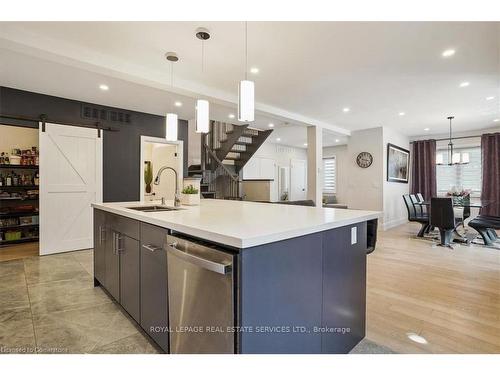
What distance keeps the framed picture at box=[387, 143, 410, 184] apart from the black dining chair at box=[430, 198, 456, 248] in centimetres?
202

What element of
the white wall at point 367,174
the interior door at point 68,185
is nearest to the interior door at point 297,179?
the white wall at point 367,174

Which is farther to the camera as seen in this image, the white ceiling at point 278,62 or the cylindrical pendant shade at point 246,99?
the white ceiling at point 278,62

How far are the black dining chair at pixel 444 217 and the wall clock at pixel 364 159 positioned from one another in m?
2.17

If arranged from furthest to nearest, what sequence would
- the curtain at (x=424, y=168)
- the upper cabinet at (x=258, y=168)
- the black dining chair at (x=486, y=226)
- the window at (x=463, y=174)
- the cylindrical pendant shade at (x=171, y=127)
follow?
the upper cabinet at (x=258, y=168) → the curtain at (x=424, y=168) → the window at (x=463, y=174) → the black dining chair at (x=486, y=226) → the cylindrical pendant shade at (x=171, y=127)

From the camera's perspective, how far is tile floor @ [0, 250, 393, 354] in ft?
5.87

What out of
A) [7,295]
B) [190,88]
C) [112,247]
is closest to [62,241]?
[7,295]

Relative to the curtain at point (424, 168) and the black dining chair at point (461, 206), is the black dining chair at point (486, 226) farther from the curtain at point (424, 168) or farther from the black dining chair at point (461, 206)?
the curtain at point (424, 168)

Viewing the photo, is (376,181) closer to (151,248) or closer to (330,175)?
(330,175)

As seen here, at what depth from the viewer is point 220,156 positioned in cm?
669

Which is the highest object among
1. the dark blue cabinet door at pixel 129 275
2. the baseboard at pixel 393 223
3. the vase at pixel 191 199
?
the vase at pixel 191 199

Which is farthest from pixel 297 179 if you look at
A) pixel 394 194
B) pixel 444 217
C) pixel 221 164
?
pixel 444 217

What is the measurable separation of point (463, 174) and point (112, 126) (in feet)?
28.3

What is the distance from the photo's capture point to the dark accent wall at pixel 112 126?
3.83m
